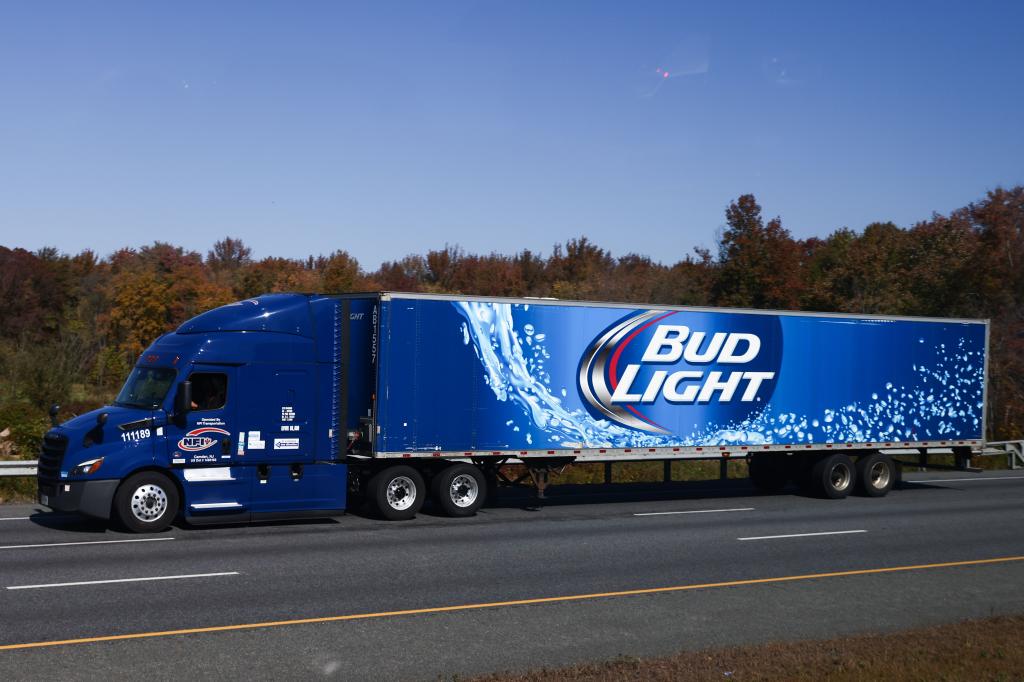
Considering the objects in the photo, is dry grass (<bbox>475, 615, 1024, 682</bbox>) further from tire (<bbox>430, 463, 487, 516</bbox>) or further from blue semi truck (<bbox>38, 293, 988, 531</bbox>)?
tire (<bbox>430, 463, 487, 516</bbox>)

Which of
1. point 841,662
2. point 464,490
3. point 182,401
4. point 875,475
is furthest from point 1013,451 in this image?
point 841,662

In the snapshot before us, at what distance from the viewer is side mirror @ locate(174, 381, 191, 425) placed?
54.9 feet

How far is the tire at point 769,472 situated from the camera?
24562mm

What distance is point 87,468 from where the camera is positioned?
16.2m

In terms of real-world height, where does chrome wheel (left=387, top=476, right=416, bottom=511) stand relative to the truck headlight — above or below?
below

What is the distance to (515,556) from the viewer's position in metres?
15.3

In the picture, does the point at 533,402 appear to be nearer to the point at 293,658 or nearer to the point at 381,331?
the point at 381,331

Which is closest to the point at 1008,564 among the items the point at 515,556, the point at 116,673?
the point at 515,556

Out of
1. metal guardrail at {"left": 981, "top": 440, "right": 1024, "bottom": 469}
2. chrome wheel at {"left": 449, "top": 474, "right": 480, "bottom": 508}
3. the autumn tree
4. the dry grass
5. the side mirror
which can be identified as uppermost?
the autumn tree

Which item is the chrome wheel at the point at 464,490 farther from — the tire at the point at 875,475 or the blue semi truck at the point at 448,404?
the tire at the point at 875,475

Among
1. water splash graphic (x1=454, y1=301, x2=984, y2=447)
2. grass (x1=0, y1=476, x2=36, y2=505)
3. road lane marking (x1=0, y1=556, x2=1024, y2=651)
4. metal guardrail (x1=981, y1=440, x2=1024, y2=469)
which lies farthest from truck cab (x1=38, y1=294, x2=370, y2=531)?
metal guardrail (x1=981, y1=440, x2=1024, y2=469)

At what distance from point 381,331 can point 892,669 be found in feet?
36.6

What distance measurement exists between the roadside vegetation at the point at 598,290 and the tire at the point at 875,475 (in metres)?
5.94

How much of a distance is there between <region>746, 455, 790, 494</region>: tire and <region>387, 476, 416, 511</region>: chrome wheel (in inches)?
366
